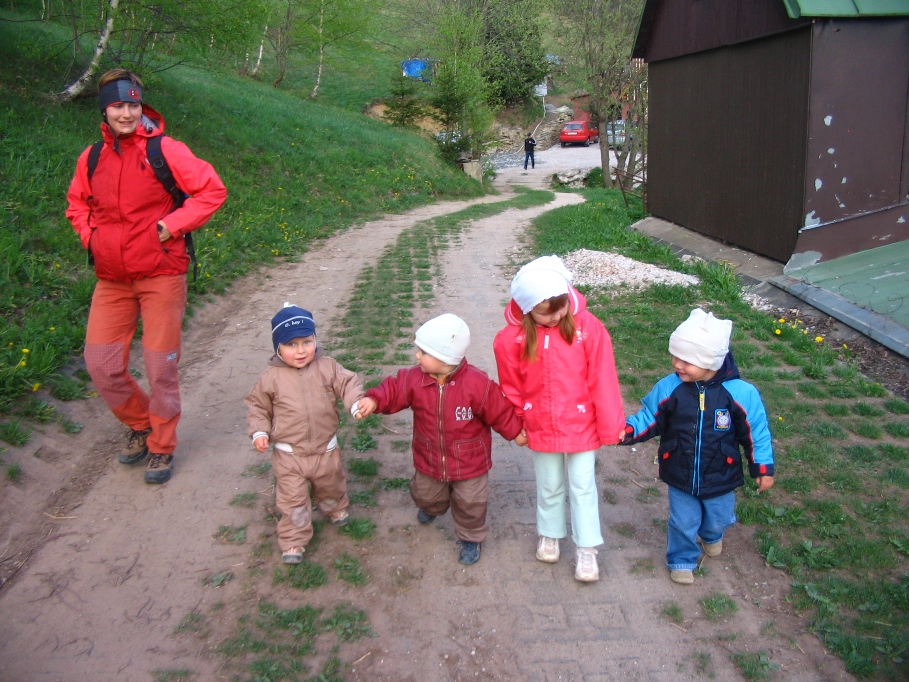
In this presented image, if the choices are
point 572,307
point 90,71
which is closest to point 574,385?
point 572,307

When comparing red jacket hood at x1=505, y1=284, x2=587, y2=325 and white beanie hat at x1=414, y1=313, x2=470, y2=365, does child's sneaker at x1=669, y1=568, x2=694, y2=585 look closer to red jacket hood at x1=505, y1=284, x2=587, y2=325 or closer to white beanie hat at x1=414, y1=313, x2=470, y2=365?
red jacket hood at x1=505, y1=284, x2=587, y2=325

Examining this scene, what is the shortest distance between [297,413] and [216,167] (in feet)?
34.1

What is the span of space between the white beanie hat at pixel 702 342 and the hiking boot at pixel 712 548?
981mm

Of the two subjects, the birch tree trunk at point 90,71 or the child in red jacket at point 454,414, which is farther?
the birch tree trunk at point 90,71

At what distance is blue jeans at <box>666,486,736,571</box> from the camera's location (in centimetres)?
359

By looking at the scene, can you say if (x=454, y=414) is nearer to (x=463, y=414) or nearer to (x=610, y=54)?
(x=463, y=414)

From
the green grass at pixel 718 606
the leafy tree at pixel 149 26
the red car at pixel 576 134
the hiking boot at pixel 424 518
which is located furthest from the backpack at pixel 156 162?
the red car at pixel 576 134

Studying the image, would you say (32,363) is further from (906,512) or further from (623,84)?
(623,84)

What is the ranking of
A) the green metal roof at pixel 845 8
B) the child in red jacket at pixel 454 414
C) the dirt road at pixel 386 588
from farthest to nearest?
the green metal roof at pixel 845 8
the child in red jacket at pixel 454 414
the dirt road at pixel 386 588

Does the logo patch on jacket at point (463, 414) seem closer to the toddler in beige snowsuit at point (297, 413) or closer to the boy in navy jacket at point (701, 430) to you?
the toddler in beige snowsuit at point (297, 413)

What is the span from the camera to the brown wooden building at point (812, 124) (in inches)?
328

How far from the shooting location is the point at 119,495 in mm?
4391

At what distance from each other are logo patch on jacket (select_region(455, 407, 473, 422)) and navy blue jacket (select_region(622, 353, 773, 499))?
0.73 m

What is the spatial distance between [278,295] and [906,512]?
6.60 m
